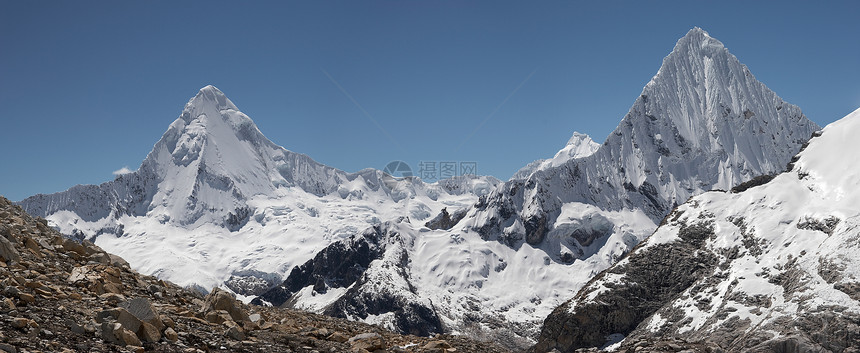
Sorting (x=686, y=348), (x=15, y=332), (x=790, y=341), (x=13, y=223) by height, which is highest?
(x=790, y=341)

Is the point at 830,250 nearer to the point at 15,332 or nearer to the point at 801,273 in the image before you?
the point at 801,273

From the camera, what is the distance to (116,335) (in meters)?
25.5

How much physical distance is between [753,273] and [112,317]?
136654 millimetres

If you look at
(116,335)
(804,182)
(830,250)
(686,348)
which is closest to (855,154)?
(804,182)

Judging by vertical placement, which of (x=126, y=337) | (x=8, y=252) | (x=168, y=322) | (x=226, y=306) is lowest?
(x=126, y=337)

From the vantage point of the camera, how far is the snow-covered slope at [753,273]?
108 meters

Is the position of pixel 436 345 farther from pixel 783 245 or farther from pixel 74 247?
pixel 783 245

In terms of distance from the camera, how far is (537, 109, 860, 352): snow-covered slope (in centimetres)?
10788

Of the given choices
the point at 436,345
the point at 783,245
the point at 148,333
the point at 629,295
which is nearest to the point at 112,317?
the point at 148,333

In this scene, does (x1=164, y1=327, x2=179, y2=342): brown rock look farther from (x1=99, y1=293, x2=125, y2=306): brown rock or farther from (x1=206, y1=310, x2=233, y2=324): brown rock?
(x1=206, y1=310, x2=233, y2=324): brown rock

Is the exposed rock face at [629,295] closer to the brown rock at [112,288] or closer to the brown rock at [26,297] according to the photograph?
the brown rock at [112,288]

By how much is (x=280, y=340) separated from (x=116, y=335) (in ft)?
25.0

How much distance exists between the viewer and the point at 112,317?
26594 mm

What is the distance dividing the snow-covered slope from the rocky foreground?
80678mm
